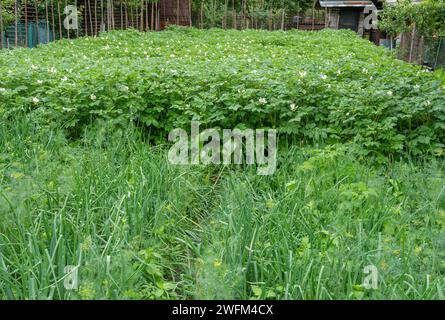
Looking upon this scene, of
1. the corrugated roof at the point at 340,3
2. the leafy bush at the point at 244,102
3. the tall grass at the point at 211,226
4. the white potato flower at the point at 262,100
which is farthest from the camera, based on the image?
the corrugated roof at the point at 340,3

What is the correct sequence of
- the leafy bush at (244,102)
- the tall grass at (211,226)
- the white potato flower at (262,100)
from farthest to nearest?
the white potato flower at (262,100) < the leafy bush at (244,102) < the tall grass at (211,226)

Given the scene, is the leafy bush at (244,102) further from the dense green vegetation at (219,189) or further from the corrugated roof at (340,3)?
the corrugated roof at (340,3)

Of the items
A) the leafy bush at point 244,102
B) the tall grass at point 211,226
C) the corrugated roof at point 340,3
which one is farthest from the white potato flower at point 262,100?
the corrugated roof at point 340,3

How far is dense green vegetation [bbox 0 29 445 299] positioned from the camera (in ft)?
7.73

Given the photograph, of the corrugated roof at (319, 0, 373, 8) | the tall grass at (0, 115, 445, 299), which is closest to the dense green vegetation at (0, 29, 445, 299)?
the tall grass at (0, 115, 445, 299)

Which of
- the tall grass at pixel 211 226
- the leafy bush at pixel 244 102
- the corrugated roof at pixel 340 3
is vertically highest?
the corrugated roof at pixel 340 3

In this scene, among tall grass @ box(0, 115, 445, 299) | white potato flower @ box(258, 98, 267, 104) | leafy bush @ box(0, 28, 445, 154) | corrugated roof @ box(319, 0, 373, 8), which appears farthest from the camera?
corrugated roof @ box(319, 0, 373, 8)

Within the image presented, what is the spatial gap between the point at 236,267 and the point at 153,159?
151 cm

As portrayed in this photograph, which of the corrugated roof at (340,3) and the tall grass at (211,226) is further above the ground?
the corrugated roof at (340,3)

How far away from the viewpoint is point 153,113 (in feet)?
15.7

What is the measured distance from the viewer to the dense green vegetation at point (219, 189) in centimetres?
236

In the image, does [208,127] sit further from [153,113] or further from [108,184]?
[108,184]

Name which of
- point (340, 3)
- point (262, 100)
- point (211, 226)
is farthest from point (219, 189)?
point (340, 3)

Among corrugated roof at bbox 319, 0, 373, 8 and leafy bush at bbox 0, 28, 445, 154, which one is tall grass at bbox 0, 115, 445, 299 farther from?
corrugated roof at bbox 319, 0, 373, 8
